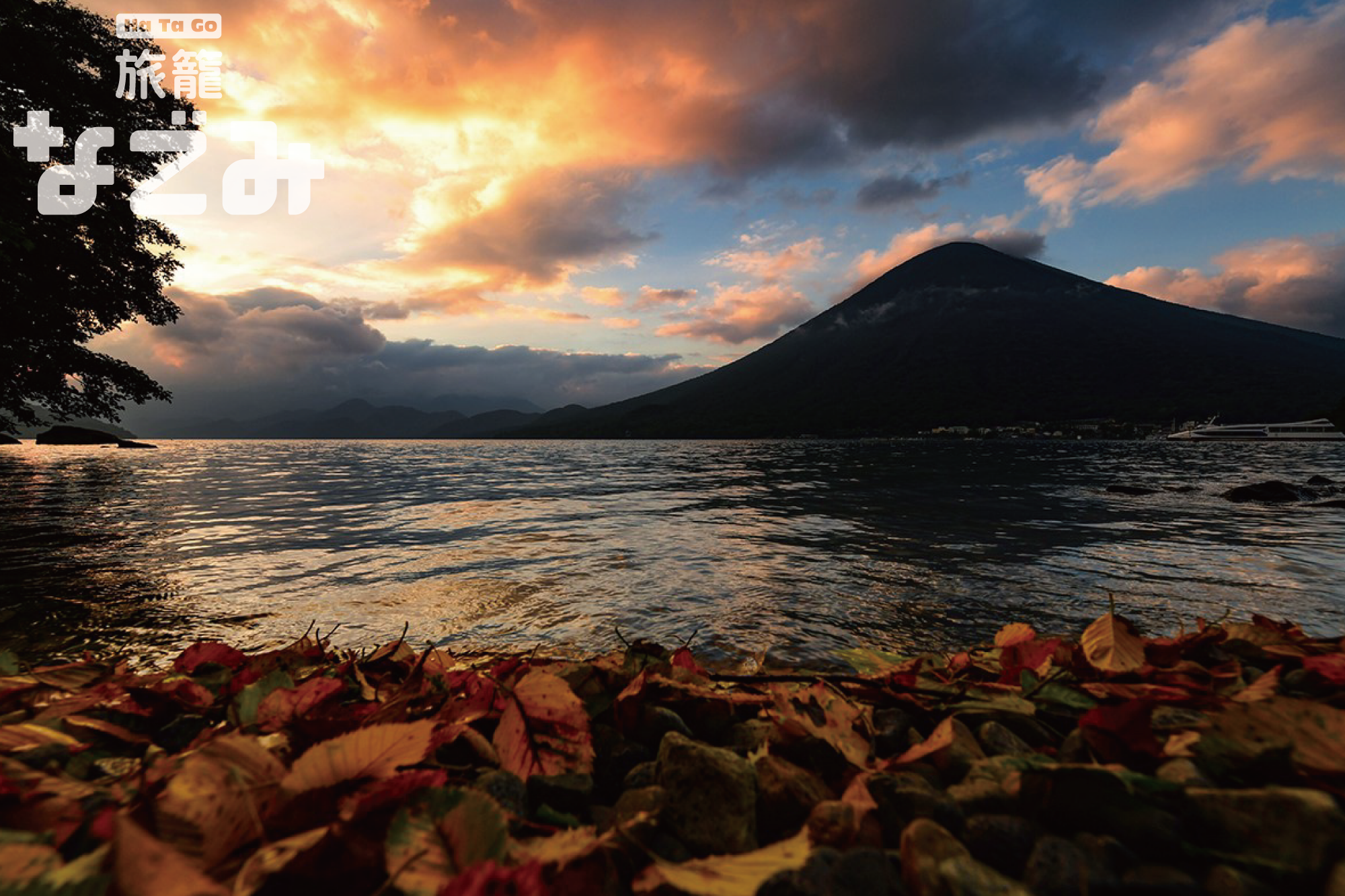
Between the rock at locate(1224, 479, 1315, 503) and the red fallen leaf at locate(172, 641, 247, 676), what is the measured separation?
24.8 m

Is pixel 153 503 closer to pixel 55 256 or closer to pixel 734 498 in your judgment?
pixel 55 256

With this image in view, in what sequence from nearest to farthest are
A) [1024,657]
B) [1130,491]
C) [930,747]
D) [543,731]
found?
[930,747] < [543,731] < [1024,657] < [1130,491]

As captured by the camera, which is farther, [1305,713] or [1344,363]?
[1344,363]

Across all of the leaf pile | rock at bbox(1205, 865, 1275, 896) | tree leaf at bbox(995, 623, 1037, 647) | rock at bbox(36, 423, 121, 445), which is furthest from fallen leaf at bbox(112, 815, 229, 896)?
rock at bbox(36, 423, 121, 445)

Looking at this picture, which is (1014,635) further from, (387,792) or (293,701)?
(293,701)

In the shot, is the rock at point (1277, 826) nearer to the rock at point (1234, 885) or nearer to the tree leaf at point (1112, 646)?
the rock at point (1234, 885)

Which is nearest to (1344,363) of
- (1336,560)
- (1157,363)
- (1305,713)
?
(1157,363)

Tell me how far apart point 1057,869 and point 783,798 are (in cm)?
72

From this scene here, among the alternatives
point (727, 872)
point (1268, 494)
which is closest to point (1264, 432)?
point (1268, 494)

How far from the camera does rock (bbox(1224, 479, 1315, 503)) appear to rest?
16766mm

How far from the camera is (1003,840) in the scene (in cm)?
135

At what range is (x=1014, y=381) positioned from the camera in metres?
160

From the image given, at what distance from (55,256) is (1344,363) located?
857 feet

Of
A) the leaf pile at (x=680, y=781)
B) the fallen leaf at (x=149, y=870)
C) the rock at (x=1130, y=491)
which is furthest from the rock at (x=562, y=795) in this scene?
the rock at (x=1130, y=491)
